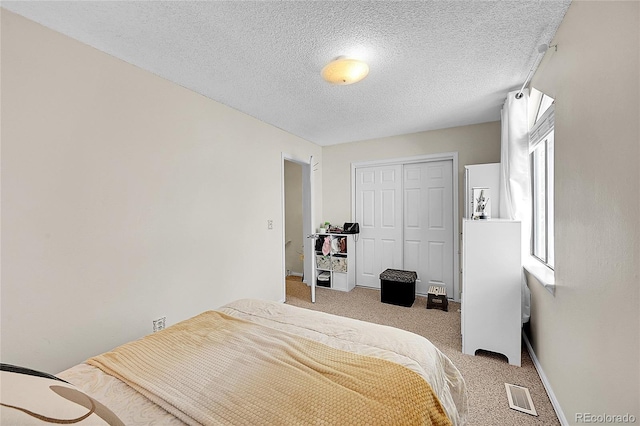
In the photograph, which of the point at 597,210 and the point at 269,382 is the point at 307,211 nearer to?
the point at 269,382

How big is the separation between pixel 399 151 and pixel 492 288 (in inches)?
94.6

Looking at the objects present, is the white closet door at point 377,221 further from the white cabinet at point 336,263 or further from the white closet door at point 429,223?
the white cabinet at point 336,263

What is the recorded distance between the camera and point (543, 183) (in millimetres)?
2377

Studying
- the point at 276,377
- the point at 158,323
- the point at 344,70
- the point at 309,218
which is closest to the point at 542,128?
the point at 344,70

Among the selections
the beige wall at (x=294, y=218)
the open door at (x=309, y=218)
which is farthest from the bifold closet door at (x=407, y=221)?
the beige wall at (x=294, y=218)

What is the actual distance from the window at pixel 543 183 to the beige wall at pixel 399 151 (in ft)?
3.33

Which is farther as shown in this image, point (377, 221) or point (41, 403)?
point (377, 221)

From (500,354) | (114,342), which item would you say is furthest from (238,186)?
(500,354)

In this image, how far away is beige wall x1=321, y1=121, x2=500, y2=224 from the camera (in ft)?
11.5

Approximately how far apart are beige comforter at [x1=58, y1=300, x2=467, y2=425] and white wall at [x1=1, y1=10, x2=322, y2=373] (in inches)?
27.3

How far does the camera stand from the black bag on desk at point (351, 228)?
4273 millimetres

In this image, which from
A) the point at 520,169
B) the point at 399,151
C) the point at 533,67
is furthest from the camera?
the point at 399,151

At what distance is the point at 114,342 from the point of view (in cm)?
190

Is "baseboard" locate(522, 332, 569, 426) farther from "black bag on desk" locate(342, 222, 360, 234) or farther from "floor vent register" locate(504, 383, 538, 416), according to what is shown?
"black bag on desk" locate(342, 222, 360, 234)
